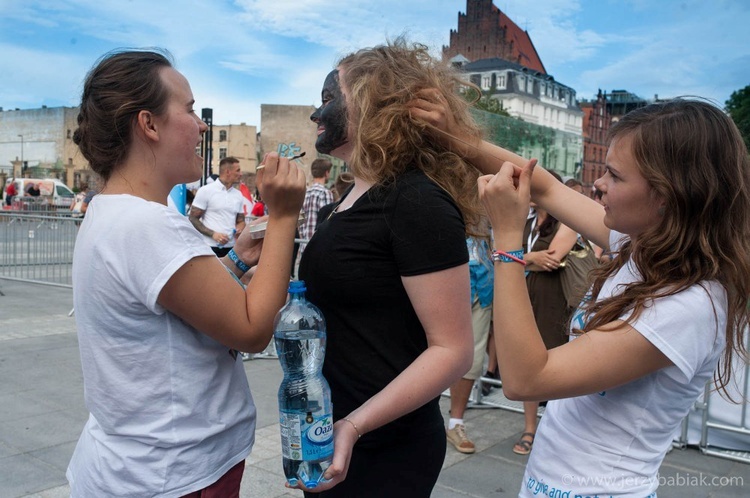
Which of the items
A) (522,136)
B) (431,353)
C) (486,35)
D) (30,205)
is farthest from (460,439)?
(486,35)

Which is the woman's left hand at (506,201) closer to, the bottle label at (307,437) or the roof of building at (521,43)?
the bottle label at (307,437)

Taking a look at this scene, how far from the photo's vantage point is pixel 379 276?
1.70 meters

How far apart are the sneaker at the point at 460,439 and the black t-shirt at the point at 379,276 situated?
9.79 ft

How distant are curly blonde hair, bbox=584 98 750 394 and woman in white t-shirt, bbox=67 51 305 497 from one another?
36.4 inches

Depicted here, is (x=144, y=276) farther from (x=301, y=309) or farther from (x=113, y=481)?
(x=113, y=481)

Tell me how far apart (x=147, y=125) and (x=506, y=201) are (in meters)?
0.99

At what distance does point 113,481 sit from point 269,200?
0.85 meters

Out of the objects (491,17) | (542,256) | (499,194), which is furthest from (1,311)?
(491,17)

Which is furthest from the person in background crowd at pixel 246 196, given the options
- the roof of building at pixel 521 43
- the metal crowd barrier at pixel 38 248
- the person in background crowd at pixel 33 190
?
the roof of building at pixel 521 43

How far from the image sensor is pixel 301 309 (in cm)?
166

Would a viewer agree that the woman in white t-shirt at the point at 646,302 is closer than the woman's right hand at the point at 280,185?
Yes

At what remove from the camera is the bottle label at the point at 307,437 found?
56.8 inches

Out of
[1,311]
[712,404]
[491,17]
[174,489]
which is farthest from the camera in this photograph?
[491,17]

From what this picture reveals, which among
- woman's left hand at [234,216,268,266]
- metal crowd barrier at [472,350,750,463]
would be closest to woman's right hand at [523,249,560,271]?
metal crowd barrier at [472,350,750,463]
